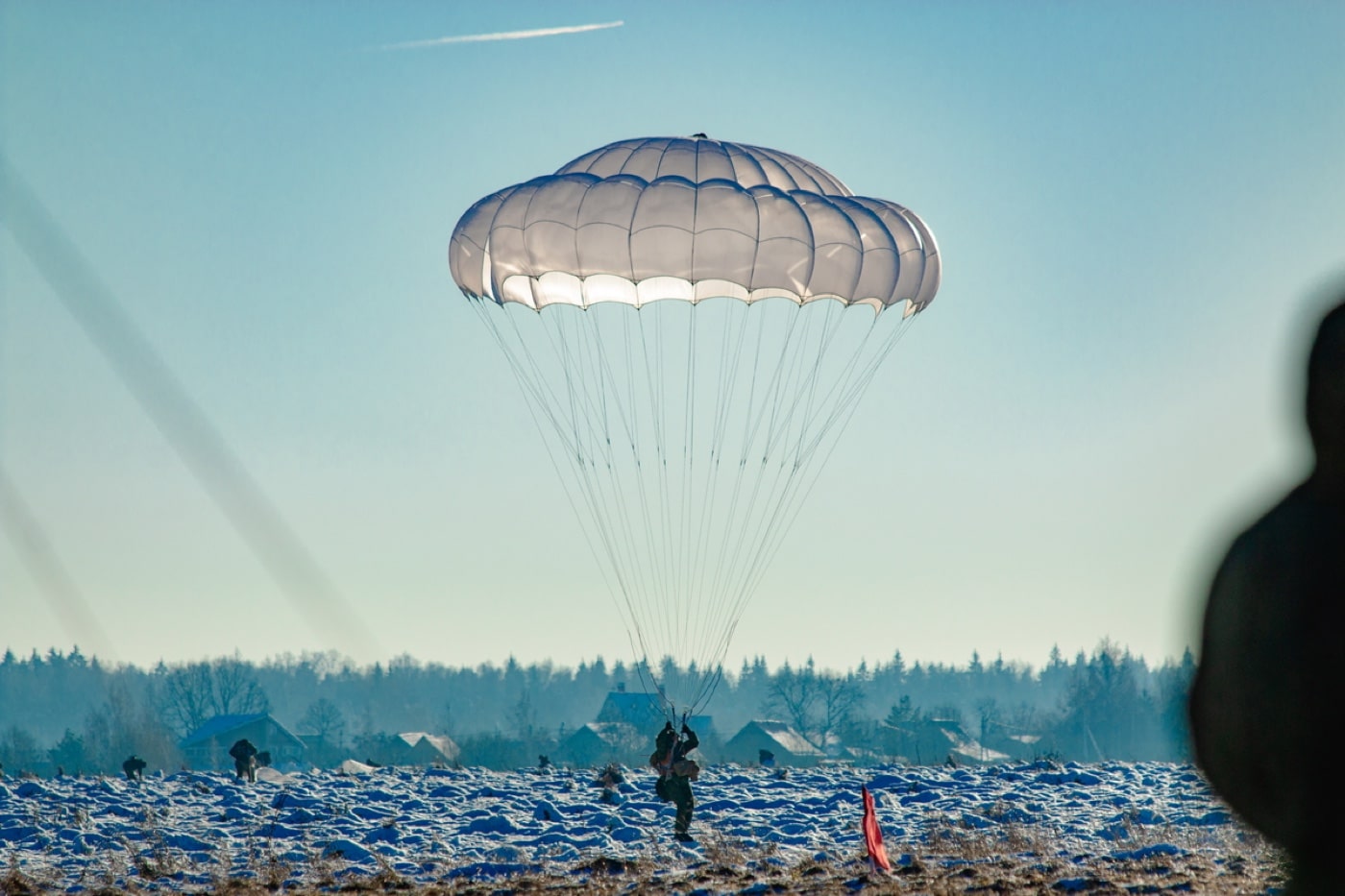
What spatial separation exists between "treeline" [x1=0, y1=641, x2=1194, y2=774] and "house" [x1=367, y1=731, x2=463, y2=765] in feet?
6.27

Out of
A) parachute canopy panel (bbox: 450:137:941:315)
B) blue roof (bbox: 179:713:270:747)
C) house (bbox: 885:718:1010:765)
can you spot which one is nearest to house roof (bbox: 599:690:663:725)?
house (bbox: 885:718:1010:765)

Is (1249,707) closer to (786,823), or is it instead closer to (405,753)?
(786,823)

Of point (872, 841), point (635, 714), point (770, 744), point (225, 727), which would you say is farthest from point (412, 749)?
point (872, 841)

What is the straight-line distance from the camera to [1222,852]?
44.0ft

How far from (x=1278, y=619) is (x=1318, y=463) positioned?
29 cm

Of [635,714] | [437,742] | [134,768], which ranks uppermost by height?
[134,768]

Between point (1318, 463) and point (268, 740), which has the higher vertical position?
point (1318, 463)

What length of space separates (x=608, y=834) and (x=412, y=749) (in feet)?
190

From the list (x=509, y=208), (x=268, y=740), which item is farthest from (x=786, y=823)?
(x=268, y=740)

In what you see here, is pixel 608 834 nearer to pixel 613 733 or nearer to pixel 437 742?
pixel 437 742

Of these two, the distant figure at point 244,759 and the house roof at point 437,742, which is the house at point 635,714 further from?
the distant figure at point 244,759

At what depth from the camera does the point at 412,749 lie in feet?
234

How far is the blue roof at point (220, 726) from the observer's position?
2613 inches

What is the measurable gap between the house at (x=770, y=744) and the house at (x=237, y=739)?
24541mm
